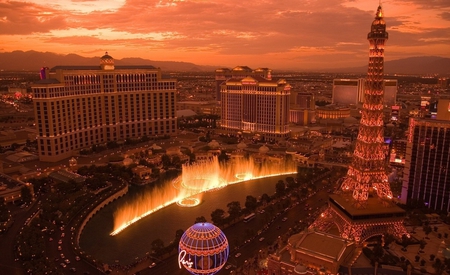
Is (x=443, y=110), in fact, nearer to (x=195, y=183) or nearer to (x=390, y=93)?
(x=195, y=183)

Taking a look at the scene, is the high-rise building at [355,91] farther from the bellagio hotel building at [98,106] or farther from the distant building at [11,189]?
the distant building at [11,189]

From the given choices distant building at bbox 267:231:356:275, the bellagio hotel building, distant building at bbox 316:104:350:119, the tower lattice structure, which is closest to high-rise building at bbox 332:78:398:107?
distant building at bbox 316:104:350:119

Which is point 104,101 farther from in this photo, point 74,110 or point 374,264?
point 374,264

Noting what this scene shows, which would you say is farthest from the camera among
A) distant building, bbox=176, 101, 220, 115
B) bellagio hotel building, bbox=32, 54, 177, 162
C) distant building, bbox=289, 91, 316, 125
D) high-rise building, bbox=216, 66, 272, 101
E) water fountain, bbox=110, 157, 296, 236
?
distant building, bbox=176, 101, 220, 115

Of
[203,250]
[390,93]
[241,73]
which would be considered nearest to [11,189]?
[203,250]

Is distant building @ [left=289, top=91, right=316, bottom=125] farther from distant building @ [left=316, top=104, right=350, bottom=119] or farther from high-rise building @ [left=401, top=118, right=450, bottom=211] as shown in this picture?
high-rise building @ [left=401, top=118, right=450, bottom=211]

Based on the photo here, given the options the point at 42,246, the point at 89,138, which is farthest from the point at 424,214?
the point at 89,138

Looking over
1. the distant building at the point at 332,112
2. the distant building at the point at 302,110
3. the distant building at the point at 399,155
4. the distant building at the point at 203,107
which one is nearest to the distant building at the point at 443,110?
the distant building at the point at 399,155
